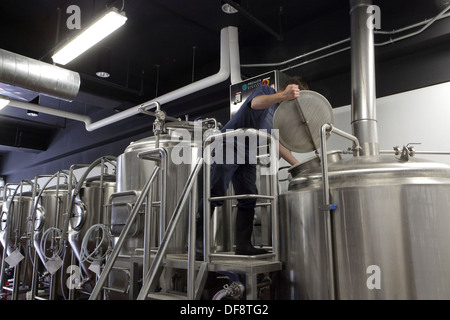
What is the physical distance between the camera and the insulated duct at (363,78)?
308 cm

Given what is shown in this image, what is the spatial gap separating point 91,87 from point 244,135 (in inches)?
179

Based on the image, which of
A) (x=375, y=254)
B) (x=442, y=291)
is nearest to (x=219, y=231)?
(x=375, y=254)

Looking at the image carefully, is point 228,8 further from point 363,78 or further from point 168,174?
point 168,174

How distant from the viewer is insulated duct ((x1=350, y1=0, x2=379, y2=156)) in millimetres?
3078

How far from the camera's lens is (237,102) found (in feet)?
15.0

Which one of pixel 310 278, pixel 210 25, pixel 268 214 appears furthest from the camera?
pixel 210 25

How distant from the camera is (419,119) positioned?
3783 mm

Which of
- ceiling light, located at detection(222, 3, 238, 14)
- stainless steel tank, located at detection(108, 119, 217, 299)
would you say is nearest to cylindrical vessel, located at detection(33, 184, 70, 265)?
stainless steel tank, located at detection(108, 119, 217, 299)

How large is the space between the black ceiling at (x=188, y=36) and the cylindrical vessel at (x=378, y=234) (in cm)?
222

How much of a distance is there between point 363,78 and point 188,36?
2.83 meters

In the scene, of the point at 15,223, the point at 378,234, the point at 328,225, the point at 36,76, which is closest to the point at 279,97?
the point at 328,225

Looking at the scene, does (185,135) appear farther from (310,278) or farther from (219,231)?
(310,278)

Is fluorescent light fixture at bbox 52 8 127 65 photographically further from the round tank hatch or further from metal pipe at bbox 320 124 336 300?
metal pipe at bbox 320 124 336 300

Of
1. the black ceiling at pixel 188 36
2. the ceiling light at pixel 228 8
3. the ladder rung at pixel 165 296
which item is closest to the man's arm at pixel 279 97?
the ladder rung at pixel 165 296
